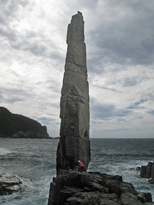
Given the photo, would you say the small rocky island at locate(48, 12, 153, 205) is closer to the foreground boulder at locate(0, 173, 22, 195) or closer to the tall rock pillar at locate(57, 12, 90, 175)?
the tall rock pillar at locate(57, 12, 90, 175)

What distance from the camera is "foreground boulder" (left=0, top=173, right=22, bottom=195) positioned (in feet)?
49.4

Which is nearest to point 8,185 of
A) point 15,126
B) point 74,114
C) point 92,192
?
point 74,114

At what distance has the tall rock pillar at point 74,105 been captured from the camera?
17.1 meters

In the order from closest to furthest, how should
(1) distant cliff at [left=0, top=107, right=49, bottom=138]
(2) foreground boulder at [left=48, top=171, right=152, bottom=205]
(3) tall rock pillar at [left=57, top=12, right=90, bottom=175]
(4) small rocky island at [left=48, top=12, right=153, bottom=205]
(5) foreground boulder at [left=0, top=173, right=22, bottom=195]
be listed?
(2) foreground boulder at [left=48, top=171, right=152, bottom=205] < (4) small rocky island at [left=48, top=12, right=153, bottom=205] < (5) foreground boulder at [left=0, top=173, right=22, bottom=195] < (3) tall rock pillar at [left=57, top=12, right=90, bottom=175] < (1) distant cliff at [left=0, top=107, right=49, bottom=138]

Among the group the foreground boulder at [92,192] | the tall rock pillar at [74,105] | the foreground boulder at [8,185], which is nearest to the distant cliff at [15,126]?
the foreground boulder at [8,185]

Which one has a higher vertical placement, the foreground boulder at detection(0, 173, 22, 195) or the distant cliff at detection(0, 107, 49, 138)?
the distant cliff at detection(0, 107, 49, 138)

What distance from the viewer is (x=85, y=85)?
19484 mm

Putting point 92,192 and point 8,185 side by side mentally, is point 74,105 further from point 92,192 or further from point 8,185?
point 92,192

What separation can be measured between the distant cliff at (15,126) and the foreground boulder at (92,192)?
5834 inches

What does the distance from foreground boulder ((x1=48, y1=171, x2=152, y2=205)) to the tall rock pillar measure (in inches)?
253

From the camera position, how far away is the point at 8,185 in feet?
52.3

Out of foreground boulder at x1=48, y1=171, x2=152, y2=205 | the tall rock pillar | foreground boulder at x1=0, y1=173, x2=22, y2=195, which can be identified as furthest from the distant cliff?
foreground boulder at x1=48, y1=171, x2=152, y2=205

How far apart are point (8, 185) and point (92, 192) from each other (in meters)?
10.4

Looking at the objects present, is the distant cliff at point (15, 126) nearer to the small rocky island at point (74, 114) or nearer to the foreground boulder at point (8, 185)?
the foreground boulder at point (8, 185)
